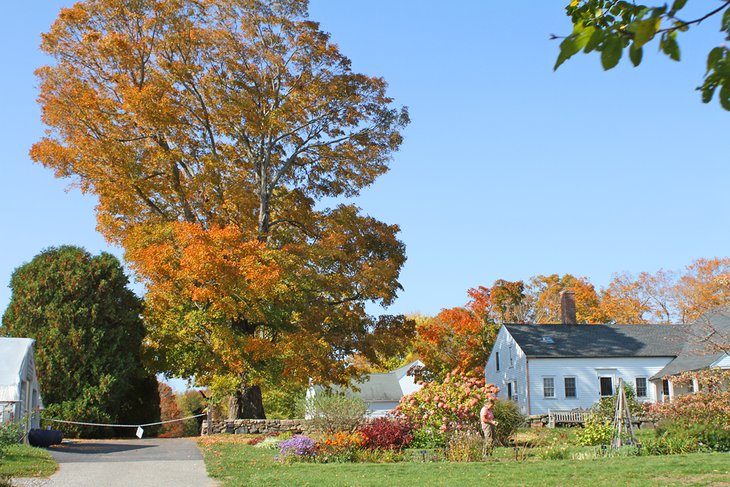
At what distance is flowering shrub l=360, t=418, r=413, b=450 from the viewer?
Result: 18.6m

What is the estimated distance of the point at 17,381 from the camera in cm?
2392

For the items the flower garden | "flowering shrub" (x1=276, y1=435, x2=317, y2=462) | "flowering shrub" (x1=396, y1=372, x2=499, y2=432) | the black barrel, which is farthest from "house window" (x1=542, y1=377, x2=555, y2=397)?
"flowering shrub" (x1=276, y1=435, x2=317, y2=462)

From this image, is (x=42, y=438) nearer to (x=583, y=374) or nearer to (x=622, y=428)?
(x=622, y=428)

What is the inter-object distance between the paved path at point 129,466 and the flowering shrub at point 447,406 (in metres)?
5.62

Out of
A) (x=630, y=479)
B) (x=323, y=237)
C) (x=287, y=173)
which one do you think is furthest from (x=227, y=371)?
(x=630, y=479)

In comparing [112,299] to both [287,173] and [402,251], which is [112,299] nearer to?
[287,173]

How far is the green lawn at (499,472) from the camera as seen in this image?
1219cm

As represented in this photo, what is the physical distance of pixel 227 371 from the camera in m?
29.9

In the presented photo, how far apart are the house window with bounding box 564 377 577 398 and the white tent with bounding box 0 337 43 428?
2792 centimetres

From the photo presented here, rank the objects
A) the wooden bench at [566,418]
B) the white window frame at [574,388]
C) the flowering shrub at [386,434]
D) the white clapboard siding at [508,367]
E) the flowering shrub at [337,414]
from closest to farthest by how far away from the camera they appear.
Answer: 1. the flowering shrub at [386,434]
2. the flowering shrub at [337,414]
3. the wooden bench at [566,418]
4. the white window frame at [574,388]
5. the white clapboard siding at [508,367]

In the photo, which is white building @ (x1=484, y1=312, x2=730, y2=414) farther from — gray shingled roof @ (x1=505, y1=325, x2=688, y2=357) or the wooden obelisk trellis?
the wooden obelisk trellis

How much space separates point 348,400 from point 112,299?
14.9m

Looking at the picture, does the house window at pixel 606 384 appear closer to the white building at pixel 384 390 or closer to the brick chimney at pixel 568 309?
the brick chimney at pixel 568 309

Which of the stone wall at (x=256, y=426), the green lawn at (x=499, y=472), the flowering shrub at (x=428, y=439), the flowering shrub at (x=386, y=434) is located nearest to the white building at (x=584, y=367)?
the stone wall at (x=256, y=426)
